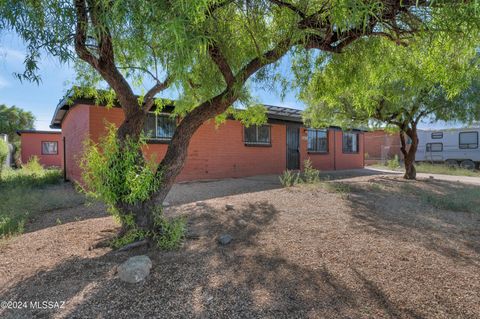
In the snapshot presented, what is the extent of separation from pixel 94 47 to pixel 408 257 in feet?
14.8

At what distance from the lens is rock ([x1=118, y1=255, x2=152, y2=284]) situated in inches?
106

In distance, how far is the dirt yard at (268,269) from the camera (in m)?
2.29

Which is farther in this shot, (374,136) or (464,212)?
(374,136)

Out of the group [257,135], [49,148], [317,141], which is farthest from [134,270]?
[49,148]

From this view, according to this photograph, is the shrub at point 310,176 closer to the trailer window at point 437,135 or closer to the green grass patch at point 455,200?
the green grass patch at point 455,200

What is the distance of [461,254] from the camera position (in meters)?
3.37

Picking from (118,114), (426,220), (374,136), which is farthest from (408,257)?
(374,136)

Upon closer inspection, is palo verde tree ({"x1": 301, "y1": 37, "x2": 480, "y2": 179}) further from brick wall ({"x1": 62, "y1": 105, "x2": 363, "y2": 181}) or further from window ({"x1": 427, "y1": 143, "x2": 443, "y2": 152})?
window ({"x1": 427, "y1": 143, "x2": 443, "y2": 152})

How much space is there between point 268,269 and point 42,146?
23.5 m

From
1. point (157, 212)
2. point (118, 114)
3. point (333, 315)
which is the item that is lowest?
point (333, 315)

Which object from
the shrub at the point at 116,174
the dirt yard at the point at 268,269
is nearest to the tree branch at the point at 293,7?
the shrub at the point at 116,174

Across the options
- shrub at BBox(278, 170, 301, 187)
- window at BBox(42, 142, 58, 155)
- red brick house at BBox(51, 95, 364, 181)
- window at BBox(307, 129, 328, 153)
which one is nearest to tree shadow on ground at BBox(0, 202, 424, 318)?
shrub at BBox(278, 170, 301, 187)

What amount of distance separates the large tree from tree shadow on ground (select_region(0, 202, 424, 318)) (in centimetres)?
2667

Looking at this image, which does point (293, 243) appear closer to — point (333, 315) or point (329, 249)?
point (329, 249)
